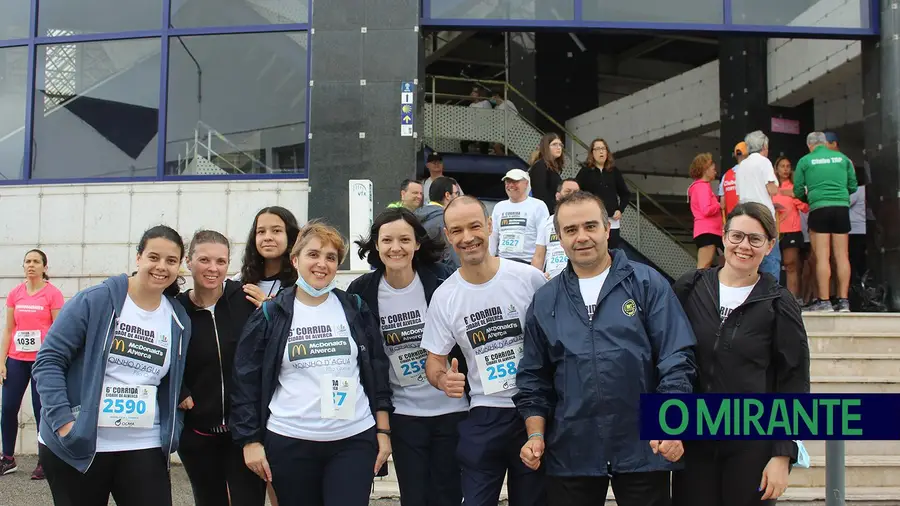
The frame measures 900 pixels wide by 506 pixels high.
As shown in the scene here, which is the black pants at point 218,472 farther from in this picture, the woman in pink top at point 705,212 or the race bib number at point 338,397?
the woman in pink top at point 705,212

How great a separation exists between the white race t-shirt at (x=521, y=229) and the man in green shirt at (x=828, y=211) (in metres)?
3.22

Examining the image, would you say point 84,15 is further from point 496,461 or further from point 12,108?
point 496,461

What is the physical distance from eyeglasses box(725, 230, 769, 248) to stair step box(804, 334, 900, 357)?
4229mm

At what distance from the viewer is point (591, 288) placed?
295 centimetres

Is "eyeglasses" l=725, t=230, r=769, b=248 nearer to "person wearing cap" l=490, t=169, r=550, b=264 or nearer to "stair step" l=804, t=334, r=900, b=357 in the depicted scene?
"person wearing cap" l=490, t=169, r=550, b=264

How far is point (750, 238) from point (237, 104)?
252 inches

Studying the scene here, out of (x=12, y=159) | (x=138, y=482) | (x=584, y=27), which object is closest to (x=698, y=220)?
(x=584, y=27)

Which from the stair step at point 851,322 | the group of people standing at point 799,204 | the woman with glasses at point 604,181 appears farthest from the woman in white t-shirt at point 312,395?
the stair step at point 851,322

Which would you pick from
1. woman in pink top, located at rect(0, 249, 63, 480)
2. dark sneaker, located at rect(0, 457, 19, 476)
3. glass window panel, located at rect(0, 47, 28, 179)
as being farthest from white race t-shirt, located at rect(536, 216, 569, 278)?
glass window panel, located at rect(0, 47, 28, 179)

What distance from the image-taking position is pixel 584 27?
317 inches

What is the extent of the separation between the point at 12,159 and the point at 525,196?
568 centimetres

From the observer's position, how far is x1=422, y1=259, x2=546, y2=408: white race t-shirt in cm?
312

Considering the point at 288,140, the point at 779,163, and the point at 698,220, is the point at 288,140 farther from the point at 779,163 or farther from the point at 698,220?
the point at 779,163

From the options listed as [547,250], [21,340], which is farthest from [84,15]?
[547,250]
